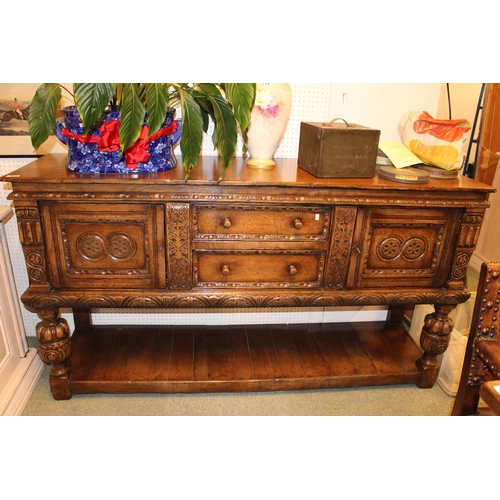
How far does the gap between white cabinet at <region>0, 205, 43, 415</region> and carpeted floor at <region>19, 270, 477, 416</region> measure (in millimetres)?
62

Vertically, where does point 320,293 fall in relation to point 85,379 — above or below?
above

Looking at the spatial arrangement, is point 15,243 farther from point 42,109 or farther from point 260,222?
point 260,222

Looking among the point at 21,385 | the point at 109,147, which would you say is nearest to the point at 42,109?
the point at 109,147

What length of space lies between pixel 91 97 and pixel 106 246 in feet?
1.90

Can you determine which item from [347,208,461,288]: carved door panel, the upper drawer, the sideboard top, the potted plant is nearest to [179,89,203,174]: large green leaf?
the potted plant

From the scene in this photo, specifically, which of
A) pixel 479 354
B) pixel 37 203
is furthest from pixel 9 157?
pixel 479 354

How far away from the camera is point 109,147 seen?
59.0 inches

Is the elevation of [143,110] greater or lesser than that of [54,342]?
greater

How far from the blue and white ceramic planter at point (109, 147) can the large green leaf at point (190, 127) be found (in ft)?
0.47

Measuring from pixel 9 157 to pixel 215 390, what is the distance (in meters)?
1.41

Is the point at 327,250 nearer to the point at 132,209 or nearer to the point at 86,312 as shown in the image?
the point at 132,209

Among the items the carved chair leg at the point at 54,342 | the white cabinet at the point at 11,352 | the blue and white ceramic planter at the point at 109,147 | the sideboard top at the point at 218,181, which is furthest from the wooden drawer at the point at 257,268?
the white cabinet at the point at 11,352

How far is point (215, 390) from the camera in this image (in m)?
1.91
